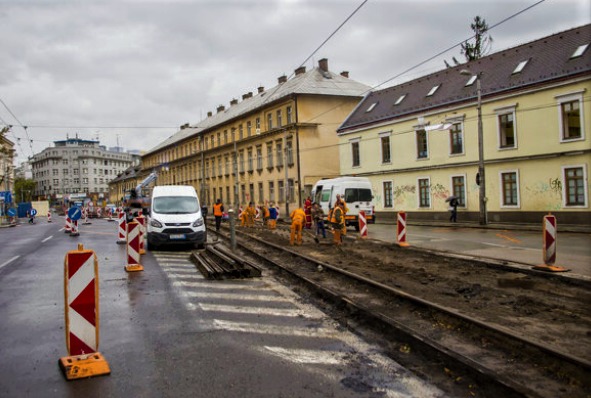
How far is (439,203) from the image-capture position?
3212 cm

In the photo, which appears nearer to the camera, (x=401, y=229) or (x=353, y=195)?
(x=401, y=229)

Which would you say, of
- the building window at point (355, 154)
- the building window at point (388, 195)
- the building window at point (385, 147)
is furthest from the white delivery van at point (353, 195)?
the building window at point (355, 154)

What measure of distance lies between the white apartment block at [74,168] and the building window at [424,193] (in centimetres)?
11805

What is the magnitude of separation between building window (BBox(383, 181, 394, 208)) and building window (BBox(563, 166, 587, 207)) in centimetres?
1332

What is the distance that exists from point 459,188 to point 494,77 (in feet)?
22.2

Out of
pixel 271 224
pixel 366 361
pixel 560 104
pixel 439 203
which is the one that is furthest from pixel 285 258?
pixel 439 203

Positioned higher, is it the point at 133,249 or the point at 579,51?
the point at 579,51

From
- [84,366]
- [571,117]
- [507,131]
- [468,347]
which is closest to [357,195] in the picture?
[507,131]

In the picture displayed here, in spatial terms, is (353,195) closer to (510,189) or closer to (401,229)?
(510,189)

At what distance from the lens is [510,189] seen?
2767 cm

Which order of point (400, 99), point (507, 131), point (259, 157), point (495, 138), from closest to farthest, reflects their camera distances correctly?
point (507, 131), point (495, 138), point (400, 99), point (259, 157)

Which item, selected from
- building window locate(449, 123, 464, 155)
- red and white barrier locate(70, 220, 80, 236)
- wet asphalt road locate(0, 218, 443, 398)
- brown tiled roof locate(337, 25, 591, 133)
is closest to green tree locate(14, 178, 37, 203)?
red and white barrier locate(70, 220, 80, 236)

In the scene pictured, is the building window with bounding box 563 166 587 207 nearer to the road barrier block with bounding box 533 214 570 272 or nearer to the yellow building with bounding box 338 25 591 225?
the yellow building with bounding box 338 25 591 225

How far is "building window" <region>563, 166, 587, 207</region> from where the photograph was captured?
23.8 metres
